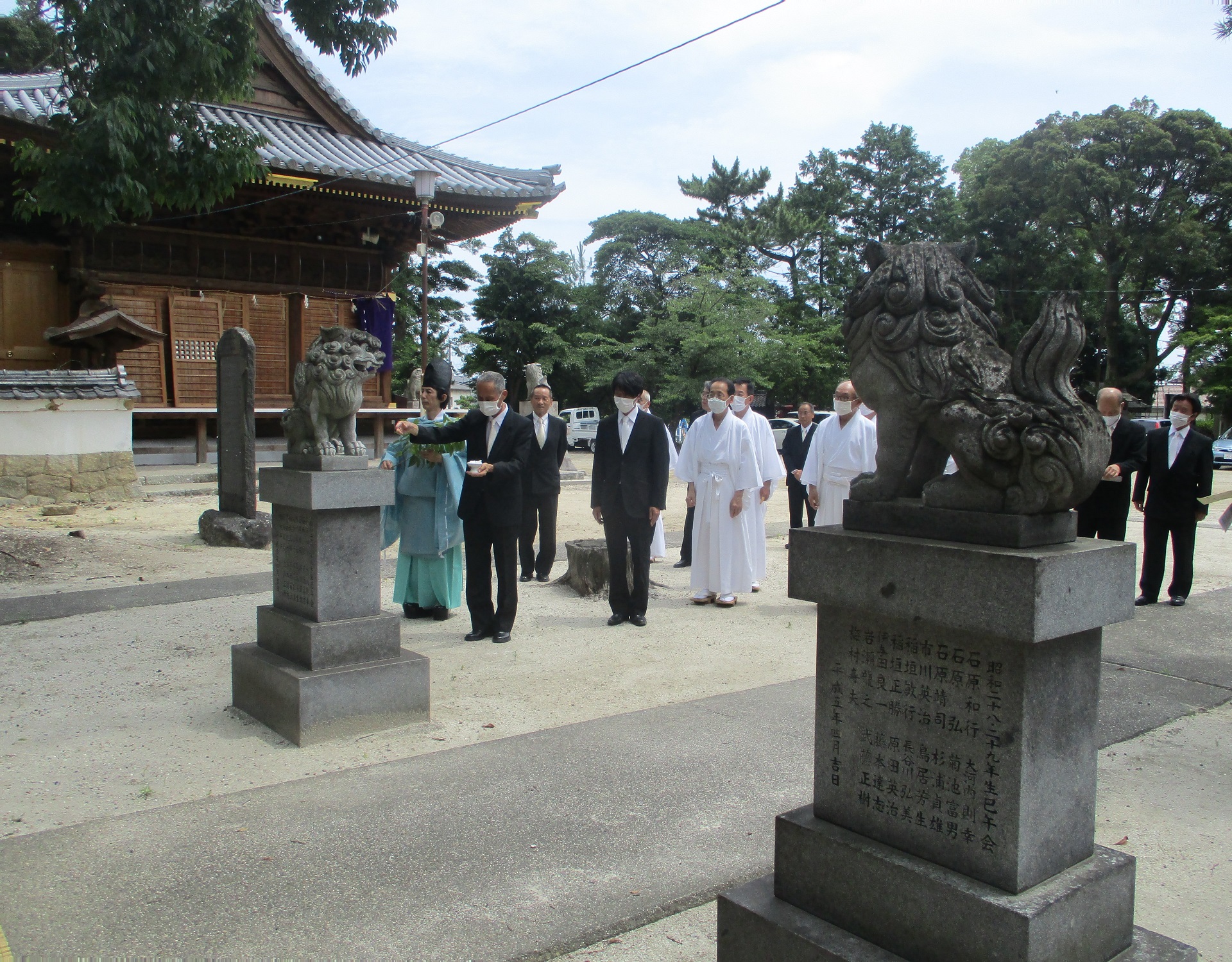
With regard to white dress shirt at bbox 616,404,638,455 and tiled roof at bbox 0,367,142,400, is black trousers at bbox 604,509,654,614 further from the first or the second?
tiled roof at bbox 0,367,142,400

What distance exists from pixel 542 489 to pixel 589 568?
0.87m

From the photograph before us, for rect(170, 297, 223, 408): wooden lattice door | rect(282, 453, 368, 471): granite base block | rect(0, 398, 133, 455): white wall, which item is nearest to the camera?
rect(282, 453, 368, 471): granite base block

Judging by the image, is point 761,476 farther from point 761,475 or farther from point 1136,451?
point 1136,451

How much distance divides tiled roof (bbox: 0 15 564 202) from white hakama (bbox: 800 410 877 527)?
35.3 ft

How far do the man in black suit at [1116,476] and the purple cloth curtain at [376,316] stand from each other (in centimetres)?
1405

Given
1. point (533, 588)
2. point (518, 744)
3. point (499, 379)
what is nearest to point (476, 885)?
point (518, 744)

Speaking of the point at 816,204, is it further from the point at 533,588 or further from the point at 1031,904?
the point at 1031,904

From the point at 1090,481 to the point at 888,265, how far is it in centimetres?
76

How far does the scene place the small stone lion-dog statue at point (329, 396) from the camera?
4.79 m

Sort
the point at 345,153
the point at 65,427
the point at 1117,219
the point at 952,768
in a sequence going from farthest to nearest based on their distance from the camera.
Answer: the point at 1117,219
the point at 345,153
the point at 65,427
the point at 952,768

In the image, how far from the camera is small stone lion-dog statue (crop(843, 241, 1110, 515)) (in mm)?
2119

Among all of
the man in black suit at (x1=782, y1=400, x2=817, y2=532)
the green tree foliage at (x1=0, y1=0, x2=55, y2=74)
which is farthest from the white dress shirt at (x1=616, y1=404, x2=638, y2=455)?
the green tree foliage at (x1=0, y1=0, x2=55, y2=74)

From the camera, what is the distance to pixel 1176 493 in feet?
24.2

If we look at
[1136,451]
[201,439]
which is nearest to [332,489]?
[1136,451]
